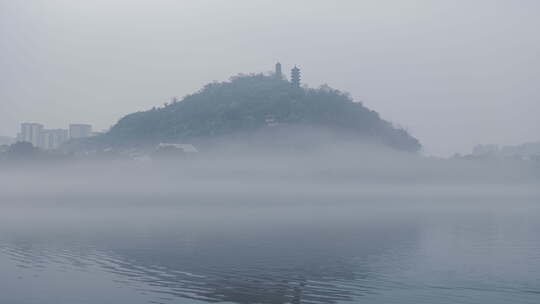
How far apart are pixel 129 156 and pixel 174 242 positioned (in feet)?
450

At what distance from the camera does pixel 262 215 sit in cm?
7394

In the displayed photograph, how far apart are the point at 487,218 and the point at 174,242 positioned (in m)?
40.3

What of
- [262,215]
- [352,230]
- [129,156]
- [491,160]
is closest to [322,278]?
[352,230]

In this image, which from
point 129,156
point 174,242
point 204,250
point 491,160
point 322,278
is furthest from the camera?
point 491,160

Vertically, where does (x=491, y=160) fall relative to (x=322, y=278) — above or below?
above

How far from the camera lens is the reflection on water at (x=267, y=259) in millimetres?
28312

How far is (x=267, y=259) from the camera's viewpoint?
38.6 meters

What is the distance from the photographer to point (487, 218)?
7019 centimetres

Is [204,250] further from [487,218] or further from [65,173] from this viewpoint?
[65,173]

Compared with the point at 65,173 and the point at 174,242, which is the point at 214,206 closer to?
the point at 174,242

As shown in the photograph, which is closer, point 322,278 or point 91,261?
point 322,278

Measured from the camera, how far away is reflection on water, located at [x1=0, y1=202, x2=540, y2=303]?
28.3m

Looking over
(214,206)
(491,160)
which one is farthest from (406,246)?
(491,160)

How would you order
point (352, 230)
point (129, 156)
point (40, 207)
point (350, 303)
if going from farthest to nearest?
point (129, 156)
point (40, 207)
point (352, 230)
point (350, 303)
